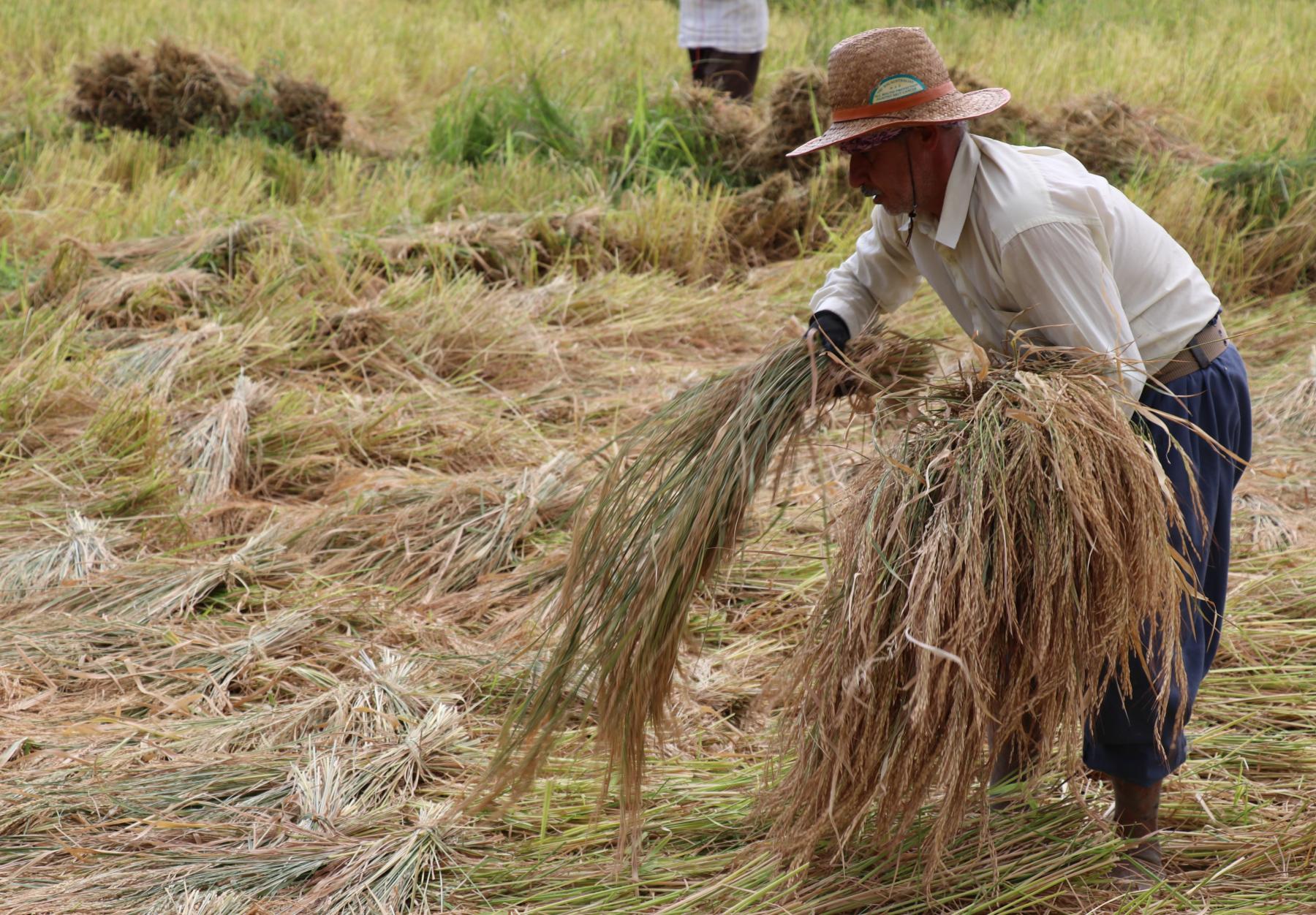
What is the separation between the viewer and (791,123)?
199 inches

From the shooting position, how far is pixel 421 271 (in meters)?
4.05

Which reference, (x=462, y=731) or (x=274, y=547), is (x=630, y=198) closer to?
(x=274, y=547)

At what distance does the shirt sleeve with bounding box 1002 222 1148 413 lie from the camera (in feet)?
4.97

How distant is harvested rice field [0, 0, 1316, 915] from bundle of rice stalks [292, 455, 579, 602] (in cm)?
1

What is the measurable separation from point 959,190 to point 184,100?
4806mm

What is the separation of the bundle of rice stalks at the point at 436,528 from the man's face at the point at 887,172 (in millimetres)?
1353

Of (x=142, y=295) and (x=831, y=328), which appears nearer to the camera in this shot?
(x=831, y=328)

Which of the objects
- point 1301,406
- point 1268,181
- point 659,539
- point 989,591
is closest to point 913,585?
point 989,591

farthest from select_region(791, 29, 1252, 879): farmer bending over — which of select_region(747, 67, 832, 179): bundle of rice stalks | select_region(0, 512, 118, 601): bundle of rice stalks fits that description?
select_region(747, 67, 832, 179): bundle of rice stalks

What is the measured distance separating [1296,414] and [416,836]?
2792 mm

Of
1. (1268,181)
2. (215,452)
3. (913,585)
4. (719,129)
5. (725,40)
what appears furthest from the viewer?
(725,40)

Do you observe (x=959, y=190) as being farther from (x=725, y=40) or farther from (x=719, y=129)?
(x=725, y=40)

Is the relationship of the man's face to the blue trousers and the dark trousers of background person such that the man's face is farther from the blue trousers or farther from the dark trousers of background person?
the dark trousers of background person

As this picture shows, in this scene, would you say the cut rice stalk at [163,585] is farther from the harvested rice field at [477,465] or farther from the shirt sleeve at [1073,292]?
the shirt sleeve at [1073,292]
